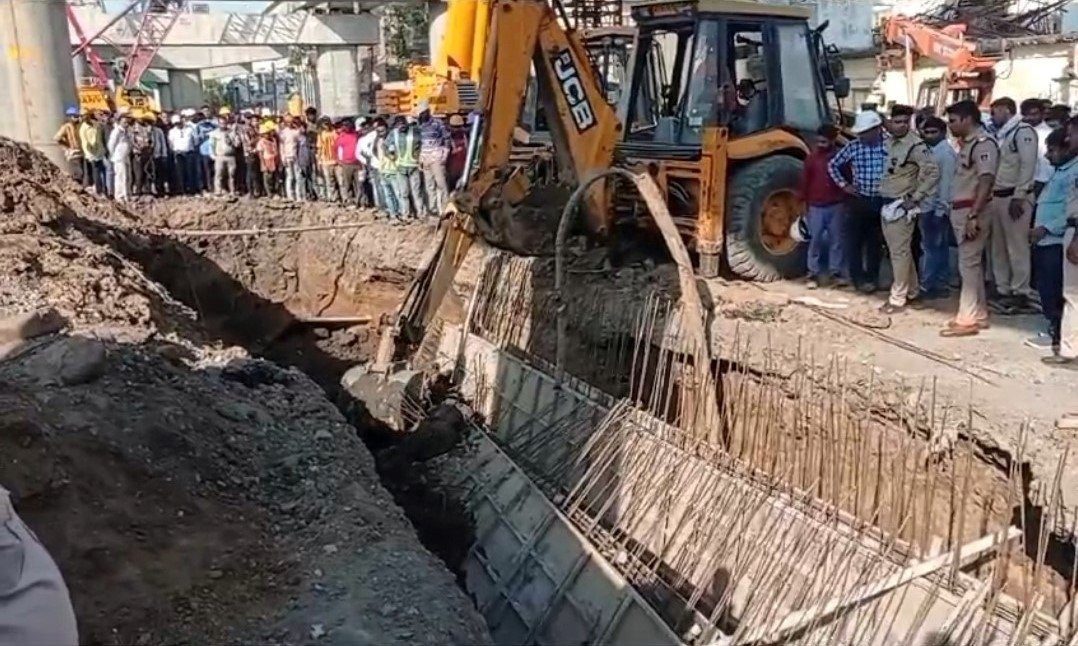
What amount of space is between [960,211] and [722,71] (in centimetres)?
225

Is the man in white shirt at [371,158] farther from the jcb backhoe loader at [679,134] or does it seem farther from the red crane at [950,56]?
the red crane at [950,56]

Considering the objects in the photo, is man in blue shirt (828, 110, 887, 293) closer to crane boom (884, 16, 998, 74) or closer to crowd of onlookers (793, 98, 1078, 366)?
crowd of onlookers (793, 98, 1078, 366)

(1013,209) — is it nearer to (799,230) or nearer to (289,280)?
(799,230)

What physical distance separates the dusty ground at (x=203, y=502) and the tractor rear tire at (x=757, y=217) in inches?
150

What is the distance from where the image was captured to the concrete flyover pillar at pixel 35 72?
12.9 m

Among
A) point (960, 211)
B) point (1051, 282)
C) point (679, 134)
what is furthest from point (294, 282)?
point (1051, 282)

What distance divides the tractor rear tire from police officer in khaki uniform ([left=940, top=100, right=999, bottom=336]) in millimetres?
1593

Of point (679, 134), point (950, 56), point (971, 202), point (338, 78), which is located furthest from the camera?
point (338, 78)

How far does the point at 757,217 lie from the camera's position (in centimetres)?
795

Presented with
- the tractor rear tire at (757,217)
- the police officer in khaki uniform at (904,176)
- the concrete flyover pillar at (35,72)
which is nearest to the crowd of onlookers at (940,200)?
the police officer in khaki uniform at (904,176)

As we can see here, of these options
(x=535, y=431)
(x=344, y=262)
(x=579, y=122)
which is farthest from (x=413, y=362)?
(x=344, y=262)

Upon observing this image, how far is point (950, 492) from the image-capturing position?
16.5 ft

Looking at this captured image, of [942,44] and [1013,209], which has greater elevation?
[942,44]

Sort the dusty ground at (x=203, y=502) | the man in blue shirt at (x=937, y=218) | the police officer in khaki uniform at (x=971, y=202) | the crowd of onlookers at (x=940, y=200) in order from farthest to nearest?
1. the man in blue shirt at (x=937, y=218)
2. the police officer in khaki uniform at (x=971, y=202)
3. the crowd of onlookers at (x=940, y=200)
4. the dusty ground at (x=203, y=502)
